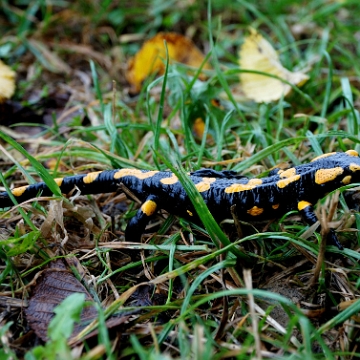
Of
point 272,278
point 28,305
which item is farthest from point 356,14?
point 28,305

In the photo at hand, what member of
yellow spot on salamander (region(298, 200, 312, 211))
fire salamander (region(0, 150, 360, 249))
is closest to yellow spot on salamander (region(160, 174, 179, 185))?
fire salamander (region(0, 150, 360, 249))

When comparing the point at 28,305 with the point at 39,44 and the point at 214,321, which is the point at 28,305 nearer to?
the point at 214,321

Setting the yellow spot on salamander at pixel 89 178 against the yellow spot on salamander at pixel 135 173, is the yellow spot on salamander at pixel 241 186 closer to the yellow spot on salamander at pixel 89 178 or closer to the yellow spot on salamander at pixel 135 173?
the yellow spot on salamander at pixel 135 173

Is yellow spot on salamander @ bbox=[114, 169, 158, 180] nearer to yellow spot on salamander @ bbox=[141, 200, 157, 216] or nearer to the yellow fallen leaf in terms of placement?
yellow spot on salamander @ bbox=[141, 200, 157, 216]

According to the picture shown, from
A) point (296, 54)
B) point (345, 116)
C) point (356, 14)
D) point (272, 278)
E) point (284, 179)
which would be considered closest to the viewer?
point (272, 278)

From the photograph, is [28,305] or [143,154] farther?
[143,154]

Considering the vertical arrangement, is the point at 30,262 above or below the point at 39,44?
below

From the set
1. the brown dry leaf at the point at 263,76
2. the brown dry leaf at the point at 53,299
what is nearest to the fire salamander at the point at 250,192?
the brown dry leaf at the point at 53,299
